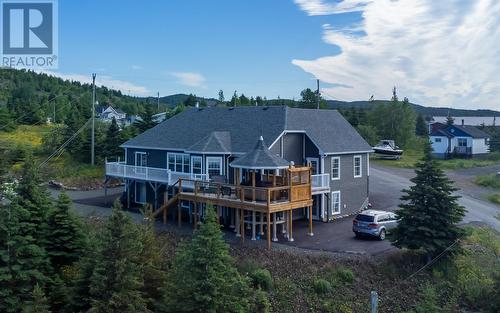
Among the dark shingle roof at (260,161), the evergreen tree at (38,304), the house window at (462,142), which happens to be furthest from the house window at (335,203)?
the house window at (462,142)

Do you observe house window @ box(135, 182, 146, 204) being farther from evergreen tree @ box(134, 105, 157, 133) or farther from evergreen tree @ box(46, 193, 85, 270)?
evergreen tree @ box(134, 105, 157, 133)

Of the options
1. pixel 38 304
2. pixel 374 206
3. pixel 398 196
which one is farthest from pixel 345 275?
pixel 398 196

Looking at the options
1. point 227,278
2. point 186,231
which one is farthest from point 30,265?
point 186,231

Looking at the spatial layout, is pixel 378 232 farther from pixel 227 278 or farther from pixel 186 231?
pixel 227 278

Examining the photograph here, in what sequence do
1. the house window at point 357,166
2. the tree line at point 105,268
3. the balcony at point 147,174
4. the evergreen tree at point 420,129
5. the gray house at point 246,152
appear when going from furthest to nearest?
the evergreen tree at point 420,129, the house window at point 357,166, the gray house at point 246,152, the balcony at point 147,174, the tree line at point 105,268

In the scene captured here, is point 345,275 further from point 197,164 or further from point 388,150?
point 388,150

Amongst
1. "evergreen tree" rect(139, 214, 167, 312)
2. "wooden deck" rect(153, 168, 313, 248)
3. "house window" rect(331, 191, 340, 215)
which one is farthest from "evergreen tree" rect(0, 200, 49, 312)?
"house window" rect(331, 191, 340, 215)

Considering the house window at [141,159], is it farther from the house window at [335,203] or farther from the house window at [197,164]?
the house window at [335,203]
